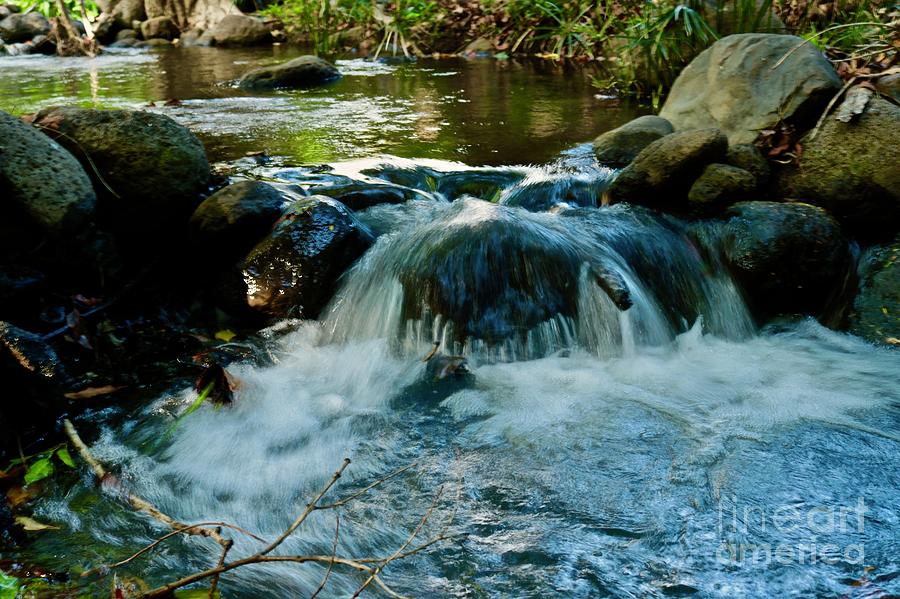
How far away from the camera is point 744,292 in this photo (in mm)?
4336

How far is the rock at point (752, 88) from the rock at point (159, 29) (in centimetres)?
1789

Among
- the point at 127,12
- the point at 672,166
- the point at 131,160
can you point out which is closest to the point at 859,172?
the point at 672,166

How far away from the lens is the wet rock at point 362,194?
4.96 meters

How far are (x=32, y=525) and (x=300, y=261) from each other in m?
2.06

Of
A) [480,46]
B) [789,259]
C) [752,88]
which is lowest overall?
[789,259]

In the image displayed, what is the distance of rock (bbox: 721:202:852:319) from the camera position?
14.0ft

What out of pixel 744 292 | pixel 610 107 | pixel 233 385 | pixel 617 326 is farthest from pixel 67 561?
pixel 610 107

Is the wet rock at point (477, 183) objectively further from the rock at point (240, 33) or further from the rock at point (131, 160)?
the rock at point (240, 33)

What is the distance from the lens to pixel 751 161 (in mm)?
4781

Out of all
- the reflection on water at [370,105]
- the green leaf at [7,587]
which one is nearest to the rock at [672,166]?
the reflection on water at [370,105]

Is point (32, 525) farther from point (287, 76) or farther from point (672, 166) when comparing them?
point (287, 76)

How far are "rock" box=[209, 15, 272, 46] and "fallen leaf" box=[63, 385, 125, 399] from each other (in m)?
15.8

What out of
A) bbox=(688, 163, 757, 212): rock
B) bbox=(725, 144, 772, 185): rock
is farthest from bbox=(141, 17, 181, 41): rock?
bbox=(688, 163, 757, 212): rock

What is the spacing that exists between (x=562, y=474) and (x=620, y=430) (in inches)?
17.6
